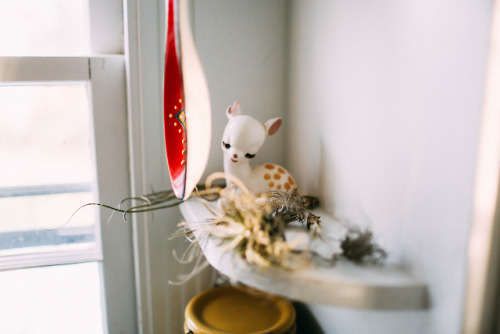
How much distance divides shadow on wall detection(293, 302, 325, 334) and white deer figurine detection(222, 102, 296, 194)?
0.34 m

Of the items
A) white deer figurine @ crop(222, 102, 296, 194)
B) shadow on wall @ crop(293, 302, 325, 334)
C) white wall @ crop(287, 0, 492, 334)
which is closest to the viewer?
white wall @ crop(287, 0, 492, 334)

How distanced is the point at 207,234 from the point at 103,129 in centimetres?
56

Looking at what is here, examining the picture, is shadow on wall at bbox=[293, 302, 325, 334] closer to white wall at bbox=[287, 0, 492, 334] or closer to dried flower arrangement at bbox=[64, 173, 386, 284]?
white wall at bbox=[287, 0, 492, 334]

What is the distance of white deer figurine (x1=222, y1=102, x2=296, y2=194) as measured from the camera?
84 centimetres

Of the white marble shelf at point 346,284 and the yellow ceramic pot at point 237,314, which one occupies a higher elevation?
the white marble shelf at point 346,284

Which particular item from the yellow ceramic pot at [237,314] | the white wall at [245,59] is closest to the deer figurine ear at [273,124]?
the white wall at [245,59]

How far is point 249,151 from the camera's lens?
0.86 m

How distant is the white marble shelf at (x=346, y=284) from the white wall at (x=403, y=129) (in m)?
0.03

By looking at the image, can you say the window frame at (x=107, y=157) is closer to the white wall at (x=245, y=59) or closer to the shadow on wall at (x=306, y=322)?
the white wall at (x=245, y=59)

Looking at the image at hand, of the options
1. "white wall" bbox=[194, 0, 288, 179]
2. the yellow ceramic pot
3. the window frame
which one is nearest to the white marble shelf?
the yellow ceramic pot

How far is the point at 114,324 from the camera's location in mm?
1206

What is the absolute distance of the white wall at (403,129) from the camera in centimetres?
48

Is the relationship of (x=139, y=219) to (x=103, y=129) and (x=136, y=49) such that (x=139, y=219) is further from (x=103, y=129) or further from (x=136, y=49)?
(x=136, y=49)

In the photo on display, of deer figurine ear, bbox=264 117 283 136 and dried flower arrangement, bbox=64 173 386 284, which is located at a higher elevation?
deer figurine ear, bbox=264 117 283 136
